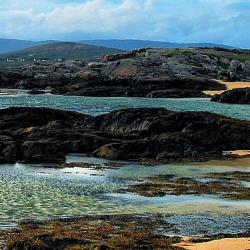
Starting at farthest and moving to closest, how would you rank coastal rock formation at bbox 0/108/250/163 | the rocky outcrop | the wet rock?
the rocky outcrop, coastal rock formation at bbox 0/108/250/163, the wet rock

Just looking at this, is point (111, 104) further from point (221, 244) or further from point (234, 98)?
point (221, 244)

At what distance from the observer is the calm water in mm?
20219

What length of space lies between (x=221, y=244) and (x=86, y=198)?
8.80 meters

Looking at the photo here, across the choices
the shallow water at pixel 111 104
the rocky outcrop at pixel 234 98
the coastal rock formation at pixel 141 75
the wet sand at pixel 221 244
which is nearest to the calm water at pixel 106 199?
the wet sand at pixel 221 244

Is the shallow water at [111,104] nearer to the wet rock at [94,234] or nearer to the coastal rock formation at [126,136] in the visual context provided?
the coastal rock formation at [126,136]

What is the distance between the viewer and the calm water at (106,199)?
20.2 meters

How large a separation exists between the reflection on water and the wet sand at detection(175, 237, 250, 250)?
80.2 inches

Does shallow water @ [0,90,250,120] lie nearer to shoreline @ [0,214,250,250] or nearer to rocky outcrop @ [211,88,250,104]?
rocky outcrop @ [211,88,250,104]

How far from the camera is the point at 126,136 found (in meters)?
40.5

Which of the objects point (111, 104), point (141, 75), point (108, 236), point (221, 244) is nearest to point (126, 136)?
point (108, 236)

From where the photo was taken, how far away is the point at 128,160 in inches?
1401

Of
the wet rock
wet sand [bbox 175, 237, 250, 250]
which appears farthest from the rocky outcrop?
wet sand [bbox 175, 237, 250, 250]

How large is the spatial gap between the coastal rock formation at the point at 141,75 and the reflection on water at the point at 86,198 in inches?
2727

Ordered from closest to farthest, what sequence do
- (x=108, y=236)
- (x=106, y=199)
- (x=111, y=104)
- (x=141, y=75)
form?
(x=108, y=236) < (x=106, y=199) < (x=111, y=104) < (x=141, y=75)
